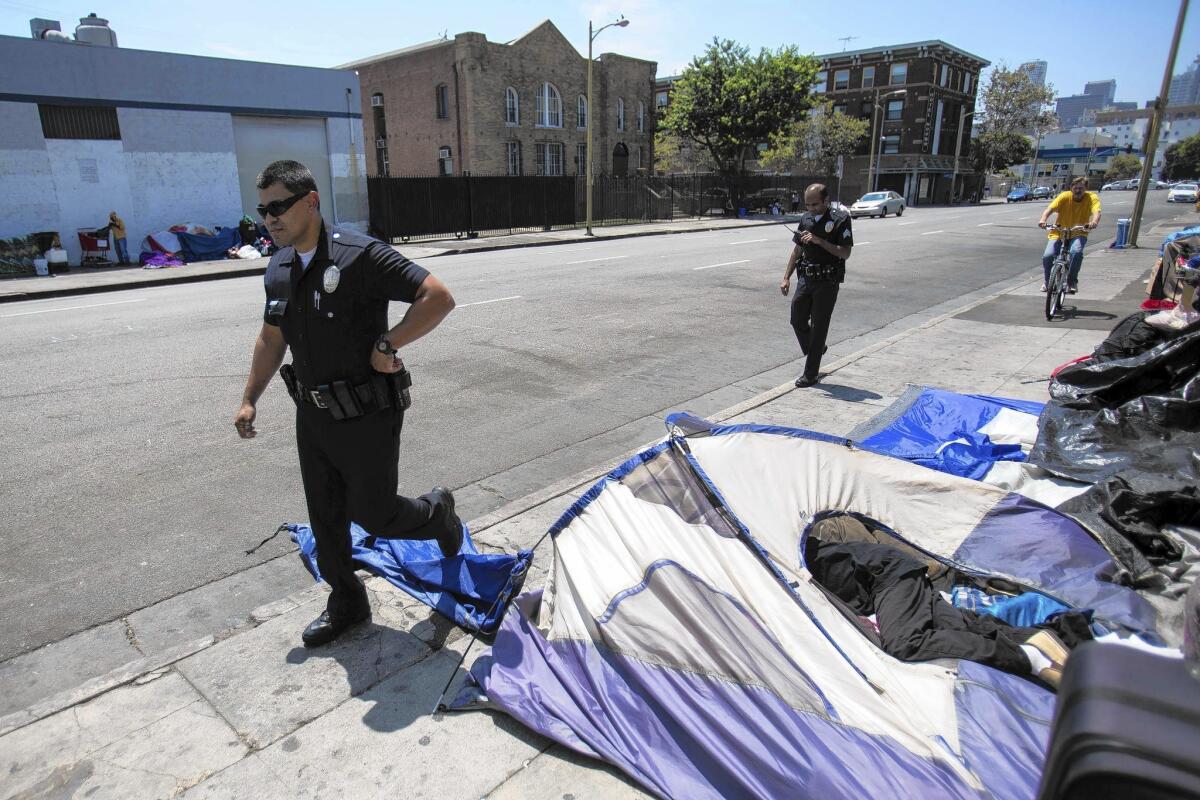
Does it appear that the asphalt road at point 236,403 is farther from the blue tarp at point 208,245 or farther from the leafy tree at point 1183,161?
the leafy tree at point 1183,161

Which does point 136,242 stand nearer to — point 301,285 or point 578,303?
point 578,303

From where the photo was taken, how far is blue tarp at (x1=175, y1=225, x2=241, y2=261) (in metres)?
20.1

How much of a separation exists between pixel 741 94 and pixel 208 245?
89.9ft

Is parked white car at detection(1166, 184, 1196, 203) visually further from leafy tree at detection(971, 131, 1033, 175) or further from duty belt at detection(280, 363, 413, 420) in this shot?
duty belt at detection(280, 363, 413, 420)

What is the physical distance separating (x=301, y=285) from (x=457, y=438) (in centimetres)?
294

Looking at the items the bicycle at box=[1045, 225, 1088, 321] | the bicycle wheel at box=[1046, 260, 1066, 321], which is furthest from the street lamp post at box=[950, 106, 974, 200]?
the bicycle wheel at box=[1046, 260, 1066, 321]

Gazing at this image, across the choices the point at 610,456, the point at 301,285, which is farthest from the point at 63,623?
the point at 610,456

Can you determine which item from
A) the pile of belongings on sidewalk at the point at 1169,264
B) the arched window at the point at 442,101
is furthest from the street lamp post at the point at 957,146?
the pile of belongings on sidewalk at the point at 1169,264

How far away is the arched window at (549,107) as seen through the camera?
42.1 metres

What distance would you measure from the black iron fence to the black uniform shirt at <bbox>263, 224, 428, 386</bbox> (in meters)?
22.9

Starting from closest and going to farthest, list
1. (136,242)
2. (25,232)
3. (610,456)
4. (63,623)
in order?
(63,623)
(610,456)
(25,232)
(136,242)

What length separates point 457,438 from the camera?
5750mm

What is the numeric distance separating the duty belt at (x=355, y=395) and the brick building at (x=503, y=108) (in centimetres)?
3955

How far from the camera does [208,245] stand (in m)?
20.4
